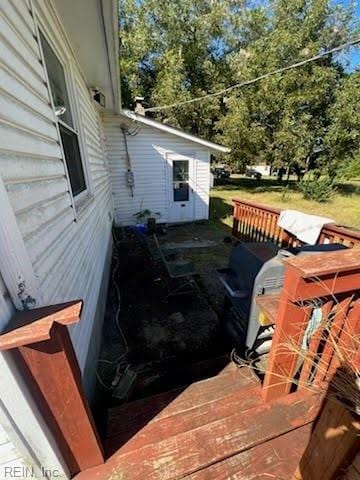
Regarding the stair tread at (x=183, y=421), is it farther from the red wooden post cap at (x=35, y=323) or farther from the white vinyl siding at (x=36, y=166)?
the red wooden post cap at (x=35, y=323)

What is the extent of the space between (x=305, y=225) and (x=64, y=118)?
3673mm

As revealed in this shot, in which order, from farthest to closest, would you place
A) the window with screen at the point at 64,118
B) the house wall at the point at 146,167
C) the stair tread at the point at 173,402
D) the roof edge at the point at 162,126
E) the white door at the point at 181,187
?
the white door at the point at 181,187, the house wall at the point at 146,167, the roof edge at the point at 162,126, the window with screen at the point at 64,118, the stair tread at the point at 173,402

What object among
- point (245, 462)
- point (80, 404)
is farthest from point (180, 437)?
point (80, 404)

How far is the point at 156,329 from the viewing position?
9.81 ft

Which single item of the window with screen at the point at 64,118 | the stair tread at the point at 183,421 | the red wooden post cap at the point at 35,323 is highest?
the window with screen at the point at 64,118

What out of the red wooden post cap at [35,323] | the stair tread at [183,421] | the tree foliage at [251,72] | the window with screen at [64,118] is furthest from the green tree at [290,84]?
the red wooden post cap at [35,323]

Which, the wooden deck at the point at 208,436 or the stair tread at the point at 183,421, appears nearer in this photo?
the wooden deck at the point at 208,436

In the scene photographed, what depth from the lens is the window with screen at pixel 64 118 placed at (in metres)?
2.13

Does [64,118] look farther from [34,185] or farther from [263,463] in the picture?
[263,463]

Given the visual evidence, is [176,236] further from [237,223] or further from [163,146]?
[163,146]

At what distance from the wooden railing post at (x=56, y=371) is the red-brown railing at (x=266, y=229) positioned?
3.32 metres

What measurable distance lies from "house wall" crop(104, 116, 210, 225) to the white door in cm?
15

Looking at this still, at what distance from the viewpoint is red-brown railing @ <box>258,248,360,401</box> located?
116 cm

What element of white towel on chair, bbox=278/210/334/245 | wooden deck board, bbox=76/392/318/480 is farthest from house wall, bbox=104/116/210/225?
wooden deck board, bbox=76/392/318/480
